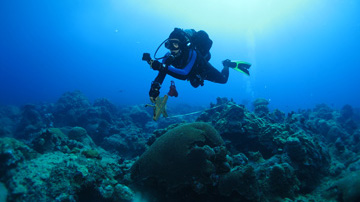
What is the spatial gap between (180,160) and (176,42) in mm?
3755

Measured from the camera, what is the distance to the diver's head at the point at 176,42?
6469mm

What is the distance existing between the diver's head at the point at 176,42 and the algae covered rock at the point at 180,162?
270 cm

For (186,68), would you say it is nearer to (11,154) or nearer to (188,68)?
(188,68)

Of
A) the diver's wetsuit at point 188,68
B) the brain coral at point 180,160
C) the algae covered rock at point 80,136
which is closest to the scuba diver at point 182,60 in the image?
the diver's wetsuit at point 188,68

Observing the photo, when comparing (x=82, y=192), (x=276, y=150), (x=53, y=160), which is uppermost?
(x=276, y=150)

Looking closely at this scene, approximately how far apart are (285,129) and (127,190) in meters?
6.59

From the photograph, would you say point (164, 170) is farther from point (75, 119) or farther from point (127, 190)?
point (75, 119)

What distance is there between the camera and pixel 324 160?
22.5ft

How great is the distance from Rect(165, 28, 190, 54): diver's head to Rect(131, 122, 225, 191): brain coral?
2.65 meters

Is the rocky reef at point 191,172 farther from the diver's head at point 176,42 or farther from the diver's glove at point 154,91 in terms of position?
the diver's head at point 176,42

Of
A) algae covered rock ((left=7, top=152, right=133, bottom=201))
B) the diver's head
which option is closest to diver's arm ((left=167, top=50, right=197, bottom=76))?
the diver's head

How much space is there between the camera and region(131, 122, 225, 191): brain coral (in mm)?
4410

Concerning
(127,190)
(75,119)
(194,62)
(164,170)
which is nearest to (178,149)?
(164,170)

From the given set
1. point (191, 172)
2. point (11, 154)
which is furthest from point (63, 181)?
point (191, 172)
